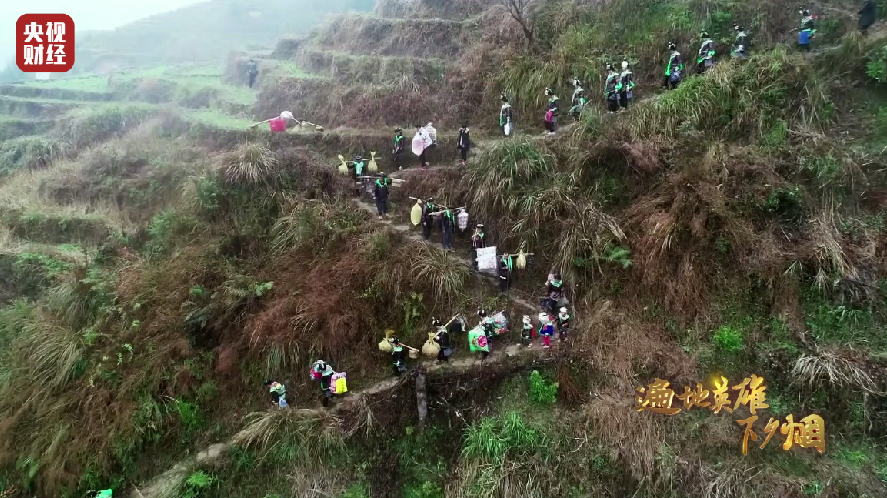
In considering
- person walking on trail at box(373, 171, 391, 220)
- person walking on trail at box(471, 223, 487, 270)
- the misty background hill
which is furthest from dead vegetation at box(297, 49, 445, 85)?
the misty background hill

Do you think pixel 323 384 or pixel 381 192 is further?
pixel 381 192

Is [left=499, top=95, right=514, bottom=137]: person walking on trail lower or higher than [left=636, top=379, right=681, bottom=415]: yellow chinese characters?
higher

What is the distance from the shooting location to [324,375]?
9172mm

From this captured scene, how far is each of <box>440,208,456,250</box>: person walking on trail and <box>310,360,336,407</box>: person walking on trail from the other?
4.17m

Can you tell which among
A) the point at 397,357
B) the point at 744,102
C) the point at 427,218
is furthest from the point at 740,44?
the point at 397,357

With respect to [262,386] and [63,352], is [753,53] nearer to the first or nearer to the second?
[262,386]

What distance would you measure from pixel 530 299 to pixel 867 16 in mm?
10637

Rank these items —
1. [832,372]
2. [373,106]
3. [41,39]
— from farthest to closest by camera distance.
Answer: [41,39] < [373,106] < [832,372]

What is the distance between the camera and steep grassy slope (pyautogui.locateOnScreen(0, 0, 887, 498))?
7.80 metres

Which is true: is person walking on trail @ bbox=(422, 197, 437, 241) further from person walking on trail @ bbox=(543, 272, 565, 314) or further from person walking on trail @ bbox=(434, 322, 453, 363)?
person walking on trail @ bbox=(543, 272, 565, 314)

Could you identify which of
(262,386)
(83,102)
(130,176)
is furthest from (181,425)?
(83,102)

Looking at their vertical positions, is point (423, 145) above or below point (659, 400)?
above

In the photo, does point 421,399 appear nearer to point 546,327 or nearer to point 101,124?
point 546,327

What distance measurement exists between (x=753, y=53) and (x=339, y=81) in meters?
14.0
